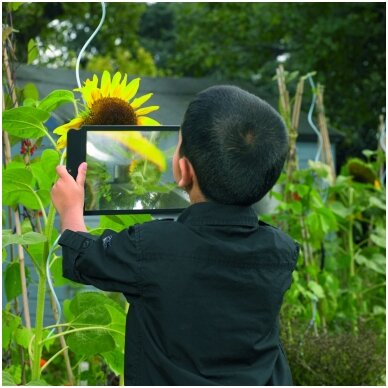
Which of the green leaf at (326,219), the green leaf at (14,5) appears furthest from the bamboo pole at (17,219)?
the green leaf at (326,219)

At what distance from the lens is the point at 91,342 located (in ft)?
7.24

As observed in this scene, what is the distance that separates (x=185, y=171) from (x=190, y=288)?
0.23m

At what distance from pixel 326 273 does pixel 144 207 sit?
8.87 feet

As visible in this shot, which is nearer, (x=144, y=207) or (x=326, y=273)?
(x=144, y=207)

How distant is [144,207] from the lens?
1854 millimetres

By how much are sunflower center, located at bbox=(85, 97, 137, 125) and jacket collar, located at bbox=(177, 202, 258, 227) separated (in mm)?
306

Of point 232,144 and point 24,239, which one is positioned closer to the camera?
point 232,144

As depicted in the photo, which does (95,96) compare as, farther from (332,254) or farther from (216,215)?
(332,254)

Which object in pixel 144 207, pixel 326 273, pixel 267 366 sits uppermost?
pixel 144 207

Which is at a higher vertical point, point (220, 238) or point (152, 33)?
point (152, 33)

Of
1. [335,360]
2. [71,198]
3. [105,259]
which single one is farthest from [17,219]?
[335,360]

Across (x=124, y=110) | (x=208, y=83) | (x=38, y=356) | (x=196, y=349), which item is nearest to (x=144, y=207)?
(x=124, y=110)

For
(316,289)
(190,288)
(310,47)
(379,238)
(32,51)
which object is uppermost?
(310,47)

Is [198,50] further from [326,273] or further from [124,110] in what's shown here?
[124,110]
